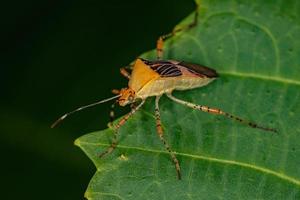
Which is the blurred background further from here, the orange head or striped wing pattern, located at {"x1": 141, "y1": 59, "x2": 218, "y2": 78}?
striped wing pattern, located at {"x1": 141, "y1": 59, "x2": 218, "y2": 78}

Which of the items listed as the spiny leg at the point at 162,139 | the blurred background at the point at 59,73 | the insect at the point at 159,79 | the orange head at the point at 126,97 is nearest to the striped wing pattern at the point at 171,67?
the insect at the point at 159,79

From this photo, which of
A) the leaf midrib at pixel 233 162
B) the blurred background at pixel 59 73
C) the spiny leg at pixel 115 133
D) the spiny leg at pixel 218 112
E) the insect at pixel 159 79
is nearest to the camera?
the leaf midrib at pixel 233 162

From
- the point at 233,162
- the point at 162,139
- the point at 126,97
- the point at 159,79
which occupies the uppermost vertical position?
the point at 159,79

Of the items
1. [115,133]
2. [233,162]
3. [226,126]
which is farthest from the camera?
[226,126]

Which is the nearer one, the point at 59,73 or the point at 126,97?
the point at 126,97

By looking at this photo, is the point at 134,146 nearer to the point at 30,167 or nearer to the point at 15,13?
A: the point at 30,167

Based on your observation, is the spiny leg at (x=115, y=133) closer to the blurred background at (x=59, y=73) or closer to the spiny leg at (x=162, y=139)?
the spiny leg at (x=162, y=139)

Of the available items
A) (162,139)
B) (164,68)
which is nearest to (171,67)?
(164,68)

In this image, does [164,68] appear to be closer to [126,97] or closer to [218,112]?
[126,97]

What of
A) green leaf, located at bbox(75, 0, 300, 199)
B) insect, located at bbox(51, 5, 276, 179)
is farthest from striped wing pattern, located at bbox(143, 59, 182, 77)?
green leaf, located at bbox(75, 0, 300, 199)
